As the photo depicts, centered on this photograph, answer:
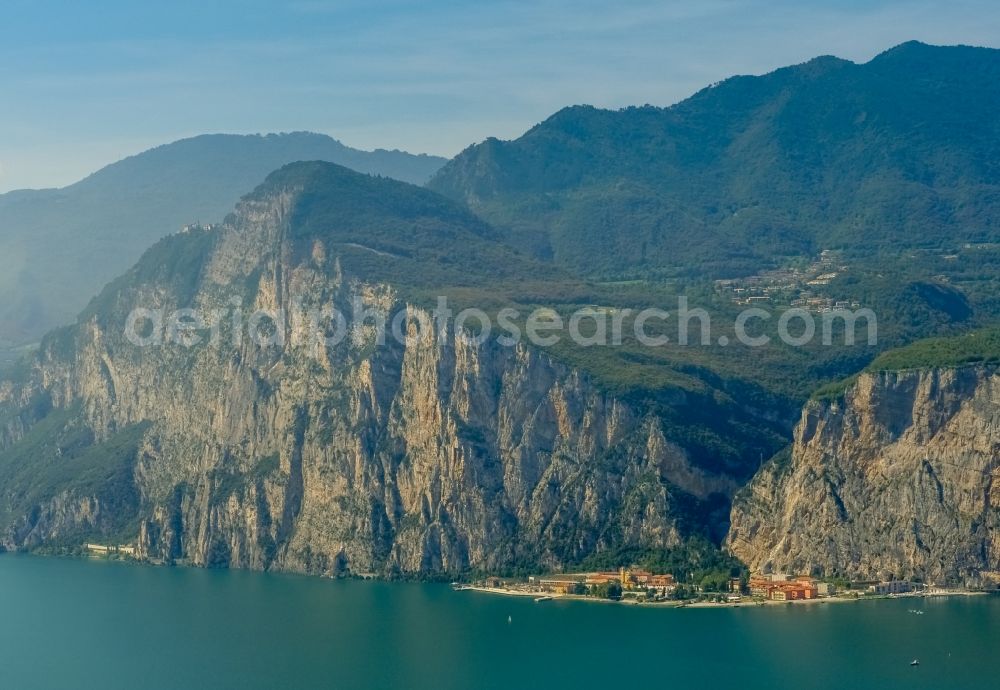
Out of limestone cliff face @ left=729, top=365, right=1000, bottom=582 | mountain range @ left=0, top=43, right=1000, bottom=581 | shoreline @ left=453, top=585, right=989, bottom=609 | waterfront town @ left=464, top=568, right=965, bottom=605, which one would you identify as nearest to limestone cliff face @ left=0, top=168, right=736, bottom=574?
mountain range @ left=0, top=43, right=1000, bottom=581

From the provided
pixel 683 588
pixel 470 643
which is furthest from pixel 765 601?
pixel 470 643

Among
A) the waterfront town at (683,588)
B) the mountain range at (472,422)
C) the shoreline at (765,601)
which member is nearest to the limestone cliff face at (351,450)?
the mountain range at (472,422)

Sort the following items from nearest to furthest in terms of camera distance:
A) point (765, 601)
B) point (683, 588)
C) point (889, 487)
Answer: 1. point (765, 601)
2. point (889, 487)
3. point (683, 588)

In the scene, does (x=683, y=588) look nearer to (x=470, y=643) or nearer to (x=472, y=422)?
(x=470, y=643)

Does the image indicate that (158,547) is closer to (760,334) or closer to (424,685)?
(760,334)

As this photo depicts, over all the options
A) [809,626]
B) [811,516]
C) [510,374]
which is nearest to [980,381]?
[811,516]

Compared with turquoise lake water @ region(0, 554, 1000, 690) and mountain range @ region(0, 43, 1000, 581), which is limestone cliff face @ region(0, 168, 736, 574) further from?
turquoise lake water @ region(0, 554, 1000, 690)
